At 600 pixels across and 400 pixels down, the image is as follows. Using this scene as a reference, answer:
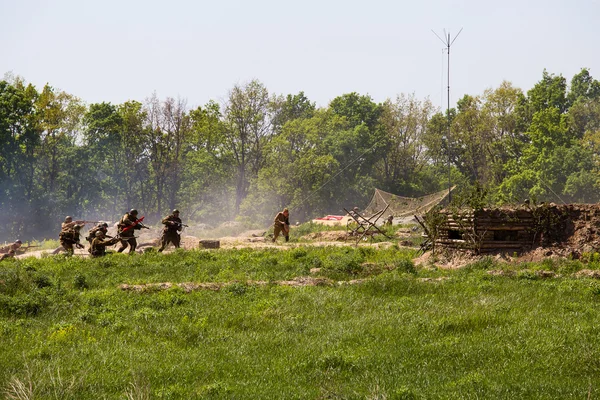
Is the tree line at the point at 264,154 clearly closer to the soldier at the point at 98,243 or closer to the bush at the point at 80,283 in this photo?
the soldier at the point at 98,243

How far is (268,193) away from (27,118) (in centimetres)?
2295

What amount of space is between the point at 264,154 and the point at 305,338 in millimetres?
61947

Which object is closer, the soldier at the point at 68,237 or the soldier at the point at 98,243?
the soldier at the point at 98,243

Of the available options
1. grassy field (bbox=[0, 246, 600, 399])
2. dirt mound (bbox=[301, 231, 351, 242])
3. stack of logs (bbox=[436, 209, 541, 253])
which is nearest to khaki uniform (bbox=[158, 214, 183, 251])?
grassy field (bbox=[0, 246, 600, 399])

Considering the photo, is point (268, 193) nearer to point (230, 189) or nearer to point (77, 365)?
point (230, 189)

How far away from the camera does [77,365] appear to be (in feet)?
32.5

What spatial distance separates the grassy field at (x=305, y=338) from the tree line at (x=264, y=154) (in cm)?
4565

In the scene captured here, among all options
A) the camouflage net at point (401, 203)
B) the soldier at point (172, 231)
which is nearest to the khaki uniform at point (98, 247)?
the soldier at point (172, 231)

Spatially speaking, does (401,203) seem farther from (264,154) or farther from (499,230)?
(264,154)

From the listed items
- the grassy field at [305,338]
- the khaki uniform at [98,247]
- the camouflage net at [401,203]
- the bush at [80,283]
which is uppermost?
the camouflage net at [401,203]

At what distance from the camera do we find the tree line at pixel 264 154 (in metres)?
62.6

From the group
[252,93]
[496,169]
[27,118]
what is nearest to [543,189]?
[496,169]

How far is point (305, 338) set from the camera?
11.7m

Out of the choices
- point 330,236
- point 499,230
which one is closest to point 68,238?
point 330,236
